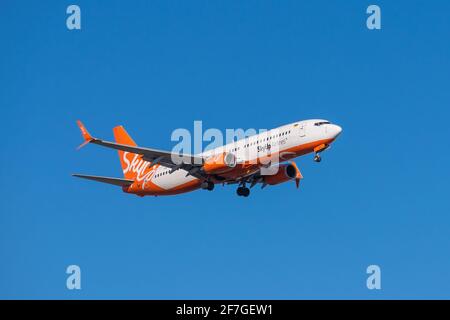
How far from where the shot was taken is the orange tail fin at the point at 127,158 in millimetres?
88994

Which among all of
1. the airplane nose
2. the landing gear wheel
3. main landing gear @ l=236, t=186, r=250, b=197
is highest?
the airplane nose

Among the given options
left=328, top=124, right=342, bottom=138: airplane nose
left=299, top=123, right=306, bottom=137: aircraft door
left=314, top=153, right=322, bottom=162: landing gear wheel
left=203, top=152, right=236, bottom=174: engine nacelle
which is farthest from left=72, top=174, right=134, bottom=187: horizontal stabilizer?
left=328, top=124, right=342, bottom=138: airplane nose

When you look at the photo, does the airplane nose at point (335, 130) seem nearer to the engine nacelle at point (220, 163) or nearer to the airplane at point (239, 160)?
the airplane at point (239, 160)

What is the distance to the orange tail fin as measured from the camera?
88994 millimetres

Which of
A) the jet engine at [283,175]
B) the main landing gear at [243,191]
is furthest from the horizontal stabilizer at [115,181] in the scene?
the jet engine at [283,175]

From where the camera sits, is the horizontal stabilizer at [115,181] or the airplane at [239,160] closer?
the airplane at [239,160]

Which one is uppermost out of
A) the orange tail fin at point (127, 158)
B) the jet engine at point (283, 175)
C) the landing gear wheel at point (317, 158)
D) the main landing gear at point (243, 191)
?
the orange tail fin at point (127, 158)

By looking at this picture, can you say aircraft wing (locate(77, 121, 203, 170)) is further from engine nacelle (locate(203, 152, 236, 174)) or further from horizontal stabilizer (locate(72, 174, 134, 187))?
horizontal stabilizer (locate(72, 174, 134, 187))

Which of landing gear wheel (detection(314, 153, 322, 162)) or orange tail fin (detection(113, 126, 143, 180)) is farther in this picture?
orange tail fin (detection(113, 126, 143, 180))

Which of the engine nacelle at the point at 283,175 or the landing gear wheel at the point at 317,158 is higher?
the engine nacelle at the point at 283,175

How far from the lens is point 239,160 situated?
74.8m

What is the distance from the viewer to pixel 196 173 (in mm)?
77312
